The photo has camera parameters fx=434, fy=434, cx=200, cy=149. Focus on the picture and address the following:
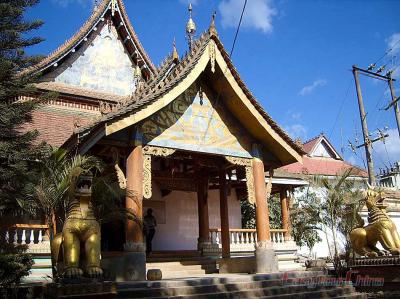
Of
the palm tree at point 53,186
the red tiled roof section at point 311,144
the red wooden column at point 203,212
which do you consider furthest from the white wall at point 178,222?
the red tiled roof section at point 311,144

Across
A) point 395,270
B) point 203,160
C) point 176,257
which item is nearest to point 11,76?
point 203,160

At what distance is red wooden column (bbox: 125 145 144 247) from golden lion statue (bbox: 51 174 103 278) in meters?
2.33

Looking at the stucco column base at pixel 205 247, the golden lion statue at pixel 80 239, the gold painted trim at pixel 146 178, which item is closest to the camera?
the golden lion statue at pixel 80 239

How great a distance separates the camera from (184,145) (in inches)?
428

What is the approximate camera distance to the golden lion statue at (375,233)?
1013cm

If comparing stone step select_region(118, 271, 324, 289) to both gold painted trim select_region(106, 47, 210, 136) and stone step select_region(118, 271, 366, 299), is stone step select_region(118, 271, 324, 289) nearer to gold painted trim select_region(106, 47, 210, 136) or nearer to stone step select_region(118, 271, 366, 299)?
stone step select_region(118, 271, 366, 299)

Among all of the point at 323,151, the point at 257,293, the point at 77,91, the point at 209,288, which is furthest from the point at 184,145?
the point at 323,151

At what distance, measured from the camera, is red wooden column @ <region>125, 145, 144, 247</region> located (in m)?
9.41

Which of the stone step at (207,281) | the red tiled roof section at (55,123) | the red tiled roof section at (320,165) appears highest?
the red tiled roof section at (320,165)

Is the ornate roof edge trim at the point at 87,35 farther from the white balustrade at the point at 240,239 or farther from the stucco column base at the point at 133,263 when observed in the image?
the stucco column base at the point at 133,263

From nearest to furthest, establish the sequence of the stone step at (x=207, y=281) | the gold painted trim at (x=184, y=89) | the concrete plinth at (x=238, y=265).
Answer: the stone step at (x=207, y=281) < the gold painted trim at (x=184, y=89) < the concrete plinth at (x=238, y=265)

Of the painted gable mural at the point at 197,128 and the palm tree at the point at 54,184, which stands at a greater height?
the painted gable mural at the point at 197,128

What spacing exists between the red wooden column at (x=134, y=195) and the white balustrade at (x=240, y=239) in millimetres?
5431

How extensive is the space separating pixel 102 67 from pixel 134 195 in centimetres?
1167
